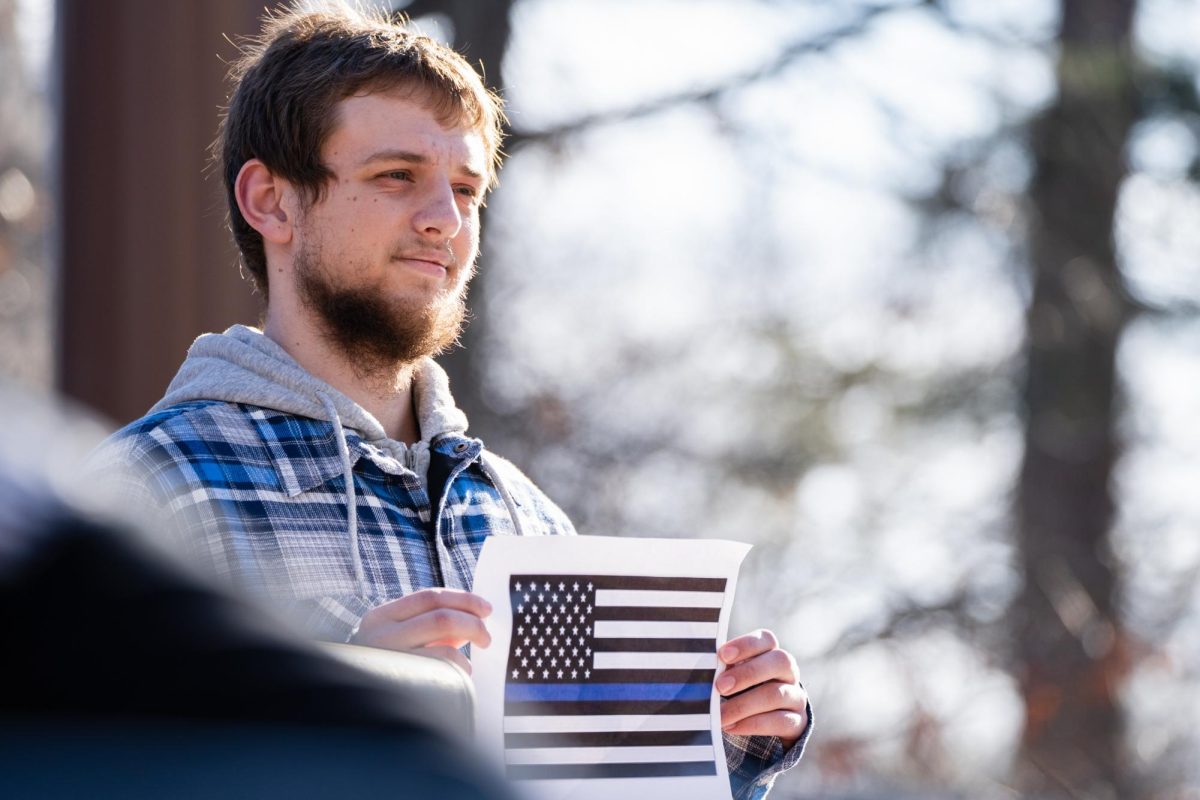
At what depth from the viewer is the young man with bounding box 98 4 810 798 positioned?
2.35 meters

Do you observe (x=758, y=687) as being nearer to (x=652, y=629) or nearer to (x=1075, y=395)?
(x=652, y=629)

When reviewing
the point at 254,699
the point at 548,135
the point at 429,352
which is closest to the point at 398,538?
the point at 429,352

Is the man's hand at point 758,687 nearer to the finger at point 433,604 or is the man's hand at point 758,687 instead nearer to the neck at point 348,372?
the finger at point 433,604

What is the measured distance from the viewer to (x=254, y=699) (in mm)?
430

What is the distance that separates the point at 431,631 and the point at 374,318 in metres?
0.99

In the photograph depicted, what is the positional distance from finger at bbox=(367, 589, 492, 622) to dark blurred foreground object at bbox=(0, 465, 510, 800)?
1306 mm

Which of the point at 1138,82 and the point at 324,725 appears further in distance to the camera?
the point at 1138,82

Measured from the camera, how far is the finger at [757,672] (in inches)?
80.0

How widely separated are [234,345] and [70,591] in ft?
7.33

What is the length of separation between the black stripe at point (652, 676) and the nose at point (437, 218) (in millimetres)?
905

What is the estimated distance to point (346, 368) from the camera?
2672 millimetres

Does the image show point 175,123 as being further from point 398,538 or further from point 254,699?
point 254,699

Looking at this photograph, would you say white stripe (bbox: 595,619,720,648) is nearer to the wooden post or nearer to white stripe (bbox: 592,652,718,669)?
white stripe (bbox: 592,652,718,669)

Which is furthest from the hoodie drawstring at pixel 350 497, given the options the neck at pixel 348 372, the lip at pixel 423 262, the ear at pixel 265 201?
the ear at pixel 265 201
